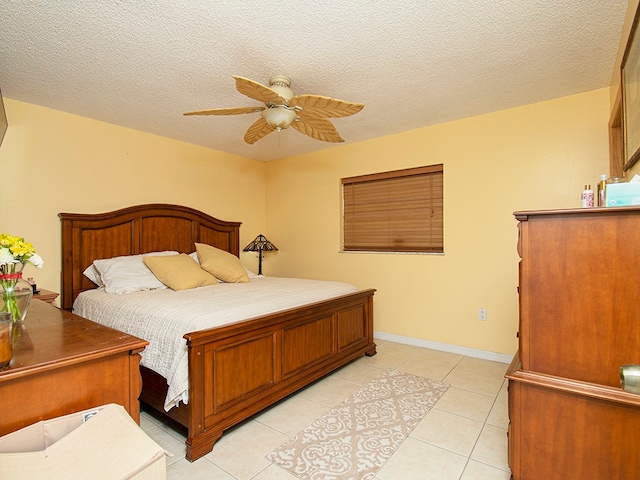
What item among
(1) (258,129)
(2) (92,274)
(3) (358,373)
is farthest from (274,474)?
(2) (92,274)

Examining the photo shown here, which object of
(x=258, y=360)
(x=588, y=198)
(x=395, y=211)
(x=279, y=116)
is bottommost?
(x=258, y=360)

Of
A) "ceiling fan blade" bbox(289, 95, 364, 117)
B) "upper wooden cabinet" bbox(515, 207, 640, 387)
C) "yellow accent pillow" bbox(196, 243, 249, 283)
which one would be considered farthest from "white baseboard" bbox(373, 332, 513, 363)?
"ceiling fan blade" bbox(289, 95, 364, 117)

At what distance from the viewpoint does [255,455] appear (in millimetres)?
1781

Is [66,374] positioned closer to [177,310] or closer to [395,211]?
[177,310]

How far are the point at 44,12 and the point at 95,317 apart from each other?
6.47ft

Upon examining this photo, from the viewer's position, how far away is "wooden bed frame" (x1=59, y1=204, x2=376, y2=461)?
182cm

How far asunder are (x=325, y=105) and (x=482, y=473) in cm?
218

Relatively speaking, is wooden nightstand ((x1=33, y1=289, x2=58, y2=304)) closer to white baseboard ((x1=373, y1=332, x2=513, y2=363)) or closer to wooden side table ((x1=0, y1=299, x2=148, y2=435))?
wooden side table ((x1=0, y1=299, x2=148, y2=435))

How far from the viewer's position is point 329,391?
252cm

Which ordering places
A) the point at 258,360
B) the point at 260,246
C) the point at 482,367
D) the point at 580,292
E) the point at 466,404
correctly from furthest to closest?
the point at 260,246, the point at 482,367, the point at 466,404, the point at 258,360, the point at 580,292

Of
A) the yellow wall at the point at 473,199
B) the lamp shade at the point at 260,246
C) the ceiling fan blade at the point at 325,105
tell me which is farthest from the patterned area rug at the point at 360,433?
the lamp shade at the point at 260,246

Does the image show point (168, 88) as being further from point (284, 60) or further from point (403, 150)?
point (403, 150)

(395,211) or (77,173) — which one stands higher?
(77,173)

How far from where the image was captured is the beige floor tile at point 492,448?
67.2 inches
